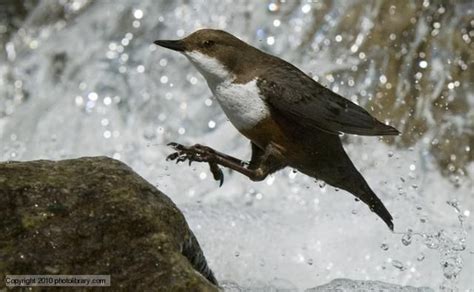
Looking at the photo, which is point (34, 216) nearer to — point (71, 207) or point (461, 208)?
point (71, 207)

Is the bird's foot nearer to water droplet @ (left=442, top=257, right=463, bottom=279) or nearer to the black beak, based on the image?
the black beak

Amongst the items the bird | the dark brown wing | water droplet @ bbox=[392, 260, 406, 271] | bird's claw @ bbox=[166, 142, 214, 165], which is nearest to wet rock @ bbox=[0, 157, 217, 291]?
bird's claw @ bbox=[166, 142, 214, 165]

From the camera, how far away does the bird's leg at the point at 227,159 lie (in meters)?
3.91

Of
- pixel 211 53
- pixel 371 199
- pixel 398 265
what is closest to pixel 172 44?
pixel 211 53

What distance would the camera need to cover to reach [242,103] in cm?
389

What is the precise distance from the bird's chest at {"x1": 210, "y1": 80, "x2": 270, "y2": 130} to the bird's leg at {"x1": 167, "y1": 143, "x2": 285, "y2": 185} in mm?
147

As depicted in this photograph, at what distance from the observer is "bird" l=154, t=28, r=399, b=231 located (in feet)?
12.9

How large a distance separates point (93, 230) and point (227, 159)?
82 cm

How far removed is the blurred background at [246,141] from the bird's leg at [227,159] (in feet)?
5.63

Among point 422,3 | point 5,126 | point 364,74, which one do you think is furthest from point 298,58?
point 5,126

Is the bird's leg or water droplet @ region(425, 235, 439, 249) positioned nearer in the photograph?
the bird's leg

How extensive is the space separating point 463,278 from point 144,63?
339cm

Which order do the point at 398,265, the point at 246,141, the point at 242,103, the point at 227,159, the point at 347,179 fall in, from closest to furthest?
the point at 242,103 → the point at 227,159 → the point at 347,179 → the point at 398,265 → the point at 246,141

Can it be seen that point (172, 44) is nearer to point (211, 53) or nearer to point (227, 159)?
point (211, 53)
